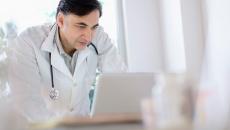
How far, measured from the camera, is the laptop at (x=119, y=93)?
1.12 meters

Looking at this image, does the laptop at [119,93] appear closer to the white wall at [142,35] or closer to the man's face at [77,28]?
the man's face at [77,28]

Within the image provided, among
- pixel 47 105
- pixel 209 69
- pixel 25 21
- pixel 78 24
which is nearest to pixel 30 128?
pixel 209 69

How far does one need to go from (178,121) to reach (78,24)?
1168 mm

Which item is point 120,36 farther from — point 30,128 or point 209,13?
point 30,128

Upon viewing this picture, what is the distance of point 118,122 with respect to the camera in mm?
747

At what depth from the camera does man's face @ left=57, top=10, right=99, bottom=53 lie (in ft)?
5.56

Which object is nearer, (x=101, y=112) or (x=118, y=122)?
(x=118, y=122)

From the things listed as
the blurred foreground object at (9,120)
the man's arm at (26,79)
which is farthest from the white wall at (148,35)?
the blurred foreground object at (9,120)

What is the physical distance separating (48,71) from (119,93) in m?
0.69

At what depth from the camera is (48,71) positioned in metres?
1.74

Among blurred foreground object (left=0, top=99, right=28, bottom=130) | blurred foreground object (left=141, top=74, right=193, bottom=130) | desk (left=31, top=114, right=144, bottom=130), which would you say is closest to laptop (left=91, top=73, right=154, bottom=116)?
blurred foreground object (left=0, top=99, right=28, bottom=130)

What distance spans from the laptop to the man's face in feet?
1.97

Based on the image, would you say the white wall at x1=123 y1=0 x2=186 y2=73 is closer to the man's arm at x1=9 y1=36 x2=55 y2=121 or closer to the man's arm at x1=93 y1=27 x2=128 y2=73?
the man's arm at x1=93 y1=27 x2=128 y2=73

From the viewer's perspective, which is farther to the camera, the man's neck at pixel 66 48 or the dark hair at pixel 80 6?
Result: the man's neck at pixel 66 48
